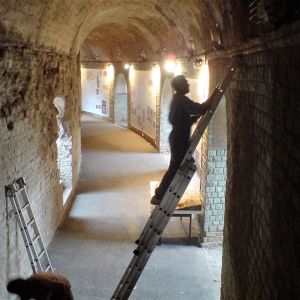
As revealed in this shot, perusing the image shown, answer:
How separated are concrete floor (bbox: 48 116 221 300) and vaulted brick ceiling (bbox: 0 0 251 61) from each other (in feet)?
12.3

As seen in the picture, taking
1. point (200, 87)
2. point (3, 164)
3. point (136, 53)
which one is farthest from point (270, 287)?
point (136, 53)

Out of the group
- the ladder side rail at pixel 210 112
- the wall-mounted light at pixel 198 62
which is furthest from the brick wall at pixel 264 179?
the wall-mounted light at pixel 198 62

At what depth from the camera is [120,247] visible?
834 centimetres

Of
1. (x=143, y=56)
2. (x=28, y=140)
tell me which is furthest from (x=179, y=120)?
(x=143, y=56)

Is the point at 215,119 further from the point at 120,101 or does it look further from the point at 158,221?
the point at 120,101

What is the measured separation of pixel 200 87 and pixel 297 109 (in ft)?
24.5

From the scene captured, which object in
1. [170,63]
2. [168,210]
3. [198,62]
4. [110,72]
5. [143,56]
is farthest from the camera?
[110,72]

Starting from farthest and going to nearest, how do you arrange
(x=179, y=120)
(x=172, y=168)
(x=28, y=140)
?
(x=28, y=140) < (x=172, y=168) < (x=179, y=120)

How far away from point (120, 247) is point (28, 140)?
2843 millimetres

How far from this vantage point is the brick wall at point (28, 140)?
5.69m

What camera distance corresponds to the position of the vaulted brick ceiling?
5852 millimetres

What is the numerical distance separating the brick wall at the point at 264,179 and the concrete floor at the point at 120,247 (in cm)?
141

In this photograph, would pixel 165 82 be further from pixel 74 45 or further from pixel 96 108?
pixel 96 108

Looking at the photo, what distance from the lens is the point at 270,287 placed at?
3.29m
